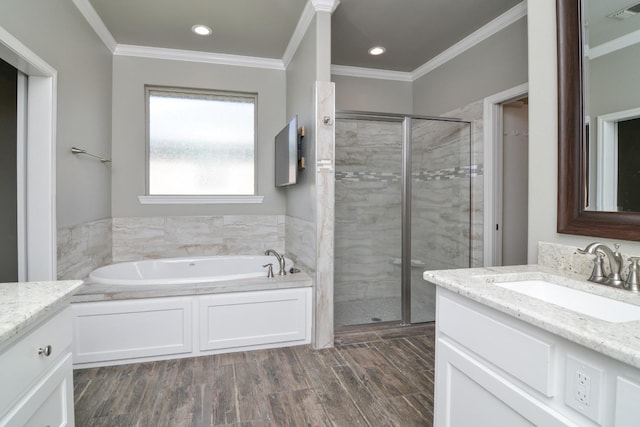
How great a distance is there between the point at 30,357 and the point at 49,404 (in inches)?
8.6

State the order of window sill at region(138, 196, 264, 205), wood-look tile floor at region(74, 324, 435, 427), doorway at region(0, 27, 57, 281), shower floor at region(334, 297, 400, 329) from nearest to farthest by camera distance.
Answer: wood-look tile floor at region(74, 324, 435, 427), doorway at region(0, 27, 57, 281), shower floor at region(334, 297, 400, 329), window sill at region(138, 196, 264, 205)

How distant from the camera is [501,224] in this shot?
3014 mm

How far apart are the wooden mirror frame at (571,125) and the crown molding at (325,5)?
5.31 ft

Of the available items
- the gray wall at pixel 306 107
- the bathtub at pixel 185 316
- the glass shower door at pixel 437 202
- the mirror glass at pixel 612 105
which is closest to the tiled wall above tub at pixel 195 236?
the gray wall at pixel 306 107

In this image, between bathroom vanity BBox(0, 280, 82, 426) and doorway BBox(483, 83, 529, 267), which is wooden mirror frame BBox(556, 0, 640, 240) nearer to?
doorway BBox(483, 83, 529, 267)

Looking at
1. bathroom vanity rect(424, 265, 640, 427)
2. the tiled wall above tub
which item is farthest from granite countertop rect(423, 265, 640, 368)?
the tiled wall above tub

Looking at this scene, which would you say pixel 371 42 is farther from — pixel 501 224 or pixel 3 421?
pixel 3 421

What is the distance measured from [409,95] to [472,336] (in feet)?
11.7

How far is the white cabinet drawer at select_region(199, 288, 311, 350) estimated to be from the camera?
2561 mm

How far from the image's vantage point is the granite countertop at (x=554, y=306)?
760mm

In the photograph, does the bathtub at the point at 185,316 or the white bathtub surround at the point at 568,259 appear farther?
the bathtub at the point at 185,316

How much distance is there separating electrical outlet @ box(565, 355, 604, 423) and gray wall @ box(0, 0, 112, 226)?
109 inches

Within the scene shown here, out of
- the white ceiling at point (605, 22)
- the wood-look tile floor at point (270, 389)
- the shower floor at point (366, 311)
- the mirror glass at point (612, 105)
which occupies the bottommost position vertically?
the wood-look tile floor at point (270, 389)

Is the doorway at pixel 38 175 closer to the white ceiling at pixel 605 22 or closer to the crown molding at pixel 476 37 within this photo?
the white ceiling at pixel 605 22
